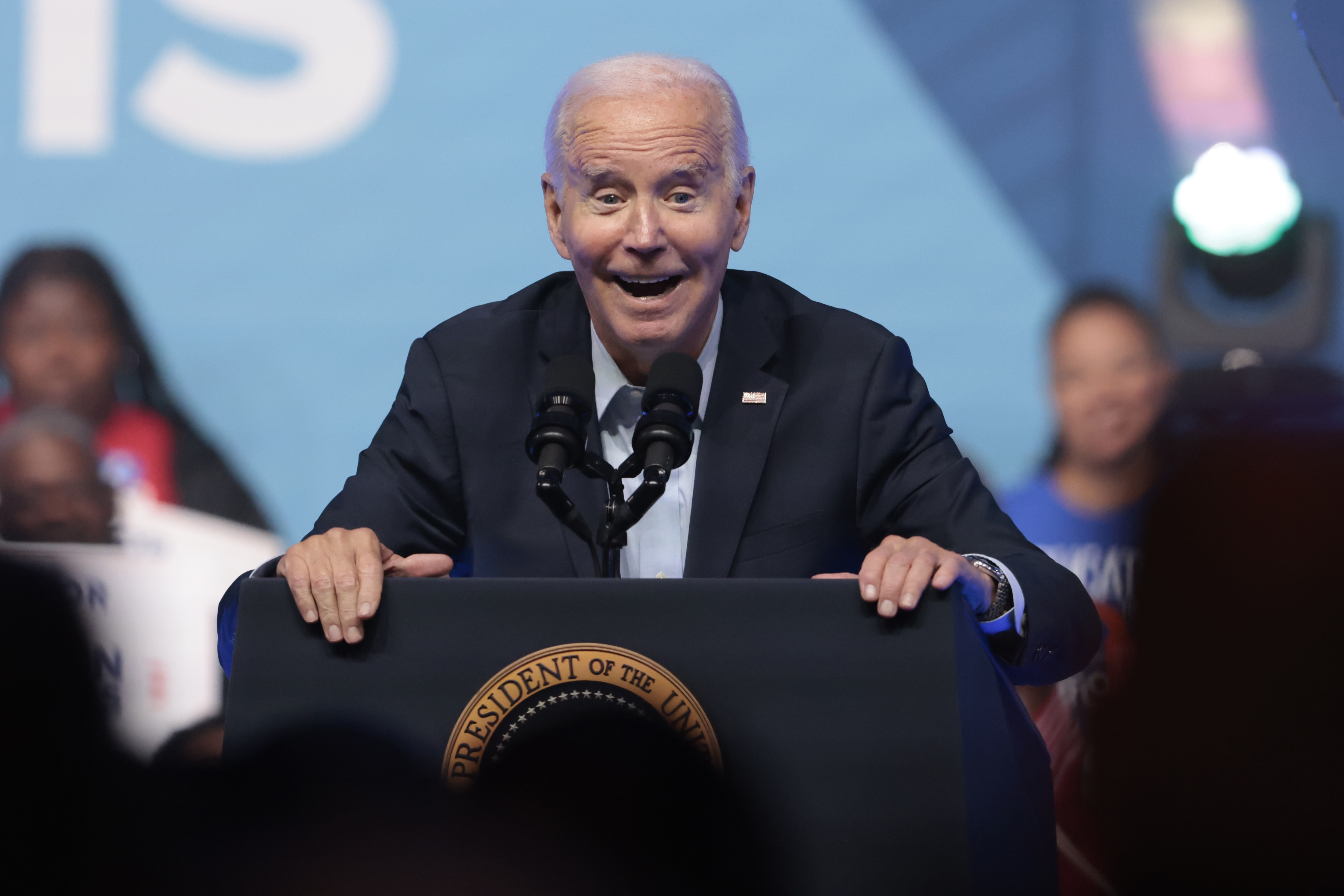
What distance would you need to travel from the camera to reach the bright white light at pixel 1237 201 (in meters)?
3.15

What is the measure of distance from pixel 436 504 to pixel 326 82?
1.79 metres

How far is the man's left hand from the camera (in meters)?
1.09

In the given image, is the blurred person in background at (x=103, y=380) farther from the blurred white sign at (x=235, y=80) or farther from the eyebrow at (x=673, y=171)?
the eyebrow at (x=673, y=171)

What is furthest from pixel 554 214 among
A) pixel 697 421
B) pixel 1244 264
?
pixel 1244 264

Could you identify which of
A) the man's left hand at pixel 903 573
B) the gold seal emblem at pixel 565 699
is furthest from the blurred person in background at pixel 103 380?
the man's left hand at pixel 903 573

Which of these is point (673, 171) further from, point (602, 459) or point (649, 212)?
point (602, 459)

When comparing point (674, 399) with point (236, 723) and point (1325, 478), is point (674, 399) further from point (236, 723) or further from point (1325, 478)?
point (1325, 478)

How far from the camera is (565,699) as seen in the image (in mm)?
1085

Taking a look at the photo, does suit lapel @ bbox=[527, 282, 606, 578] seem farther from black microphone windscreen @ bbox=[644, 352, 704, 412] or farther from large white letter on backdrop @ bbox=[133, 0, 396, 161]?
large white letter on backdrop @ bbox=[133, 0, 396, 161]

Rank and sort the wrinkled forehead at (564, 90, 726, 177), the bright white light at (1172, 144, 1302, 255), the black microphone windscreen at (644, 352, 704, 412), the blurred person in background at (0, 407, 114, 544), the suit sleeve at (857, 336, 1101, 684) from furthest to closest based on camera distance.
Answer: the bright white light at (1172, 144, 1302, 255) < the blurred person in background at (0, 407, 114, 544) < the wrinkled forehead at (564, 90, 726, 177) < the suit sleeve at (857, 336, 1101, 684) < the black microphone windscreen at (644, 352, 704, 412)

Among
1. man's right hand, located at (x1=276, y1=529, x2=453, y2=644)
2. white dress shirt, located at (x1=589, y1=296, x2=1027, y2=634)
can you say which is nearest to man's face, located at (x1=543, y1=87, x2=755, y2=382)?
white dress shirt, located at (x1=589, y1=296, x2=1027, y2=634)

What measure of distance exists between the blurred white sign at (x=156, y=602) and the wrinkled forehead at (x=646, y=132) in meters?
1.70

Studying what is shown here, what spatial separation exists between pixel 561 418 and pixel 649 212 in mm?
448

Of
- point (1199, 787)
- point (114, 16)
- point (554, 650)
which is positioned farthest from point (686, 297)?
point (114, 16)
